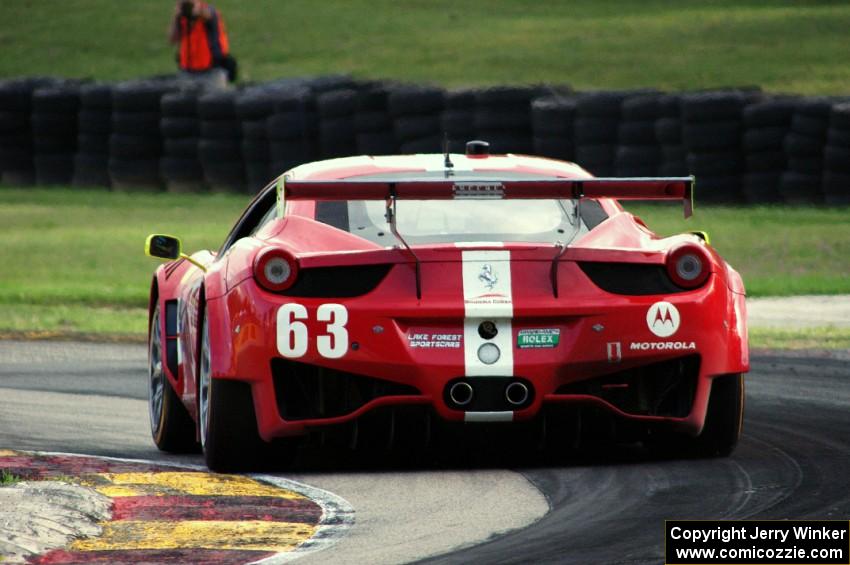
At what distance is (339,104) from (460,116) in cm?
199

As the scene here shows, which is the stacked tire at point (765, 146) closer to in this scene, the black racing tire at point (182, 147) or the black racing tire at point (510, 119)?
the black racing tire at point (510, 119)

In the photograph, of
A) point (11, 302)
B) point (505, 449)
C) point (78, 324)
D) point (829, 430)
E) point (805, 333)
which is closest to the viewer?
point (505, 449)

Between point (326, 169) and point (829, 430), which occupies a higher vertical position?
point (326, 169)

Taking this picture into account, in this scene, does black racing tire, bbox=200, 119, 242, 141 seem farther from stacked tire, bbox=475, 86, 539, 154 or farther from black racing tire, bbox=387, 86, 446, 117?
stacked tire, bbox=475, 86, 539, 154

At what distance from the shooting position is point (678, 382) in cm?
749

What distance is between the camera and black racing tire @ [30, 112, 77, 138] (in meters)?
27.5

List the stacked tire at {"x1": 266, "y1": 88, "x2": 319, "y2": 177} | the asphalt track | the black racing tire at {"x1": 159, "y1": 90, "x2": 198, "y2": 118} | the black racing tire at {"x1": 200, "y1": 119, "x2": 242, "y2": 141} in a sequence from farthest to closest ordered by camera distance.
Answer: the black racing tire at {"x1": 159, "y1": 90, "x2": 198, "y2": 118}, the black racing tire at {"x1": 200, "y1": 119, "x2": 242, "y2": 141}, the stacked tire at {"x1": 266, "y1": 88, "x2": 319, "y2": 177}, the asphalt track

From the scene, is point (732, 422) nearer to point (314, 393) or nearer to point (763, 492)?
point (763, 492)

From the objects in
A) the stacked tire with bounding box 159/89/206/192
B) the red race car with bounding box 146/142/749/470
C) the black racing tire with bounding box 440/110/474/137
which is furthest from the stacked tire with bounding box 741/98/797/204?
the red race car with bounding box 146/142/749/470

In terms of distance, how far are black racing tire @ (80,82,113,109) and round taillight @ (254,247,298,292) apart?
20.3 meters

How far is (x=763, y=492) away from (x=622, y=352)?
2.49 feet

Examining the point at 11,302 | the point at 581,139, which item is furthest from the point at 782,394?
the point at 581,139

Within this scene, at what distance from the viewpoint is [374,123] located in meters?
25.0

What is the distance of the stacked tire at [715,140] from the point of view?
22094 millimetres
